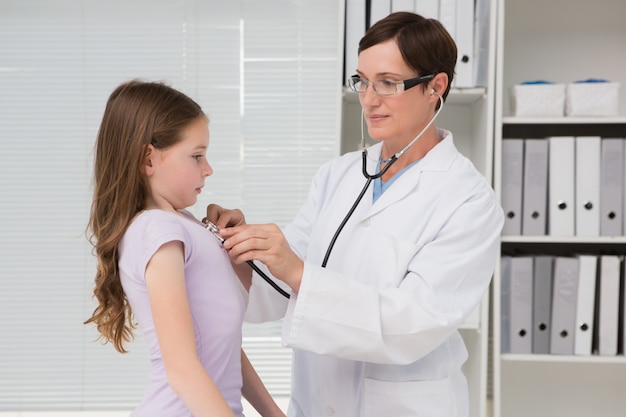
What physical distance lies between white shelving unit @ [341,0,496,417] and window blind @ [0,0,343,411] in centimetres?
41

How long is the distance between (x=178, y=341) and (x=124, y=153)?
1.04 ft

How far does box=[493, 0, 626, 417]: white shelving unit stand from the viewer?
242 cm

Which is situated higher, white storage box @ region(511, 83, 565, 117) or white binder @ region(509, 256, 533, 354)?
white storage box @ region(511, 83, 565, 117)

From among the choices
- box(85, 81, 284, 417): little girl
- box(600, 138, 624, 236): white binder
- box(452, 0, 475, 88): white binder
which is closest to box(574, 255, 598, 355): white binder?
box(600, 138, 624, 236): white binder

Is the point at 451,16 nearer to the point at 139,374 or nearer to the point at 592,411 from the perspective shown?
the point at 592,411

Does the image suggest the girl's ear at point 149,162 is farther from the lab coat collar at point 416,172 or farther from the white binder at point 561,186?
the white binder at point 561,186

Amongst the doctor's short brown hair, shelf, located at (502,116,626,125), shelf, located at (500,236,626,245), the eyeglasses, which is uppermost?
the doctor's short brown hair

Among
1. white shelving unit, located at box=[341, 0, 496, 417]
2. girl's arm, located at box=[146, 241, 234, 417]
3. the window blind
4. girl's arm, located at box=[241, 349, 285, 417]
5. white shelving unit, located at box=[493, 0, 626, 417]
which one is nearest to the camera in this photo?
girl's arm, located at box=[146, 241, 234, 417]

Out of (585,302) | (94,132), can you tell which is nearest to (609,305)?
(585,302)

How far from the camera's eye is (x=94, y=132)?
9.20 ft

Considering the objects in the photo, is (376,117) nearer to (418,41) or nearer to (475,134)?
(418,41)

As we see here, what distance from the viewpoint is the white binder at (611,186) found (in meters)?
2.15

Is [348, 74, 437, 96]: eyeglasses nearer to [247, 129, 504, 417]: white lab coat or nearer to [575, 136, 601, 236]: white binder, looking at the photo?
[247, 129, 504, 417]: white lab coat

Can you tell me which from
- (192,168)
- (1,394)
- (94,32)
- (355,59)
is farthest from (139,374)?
(192,168)
